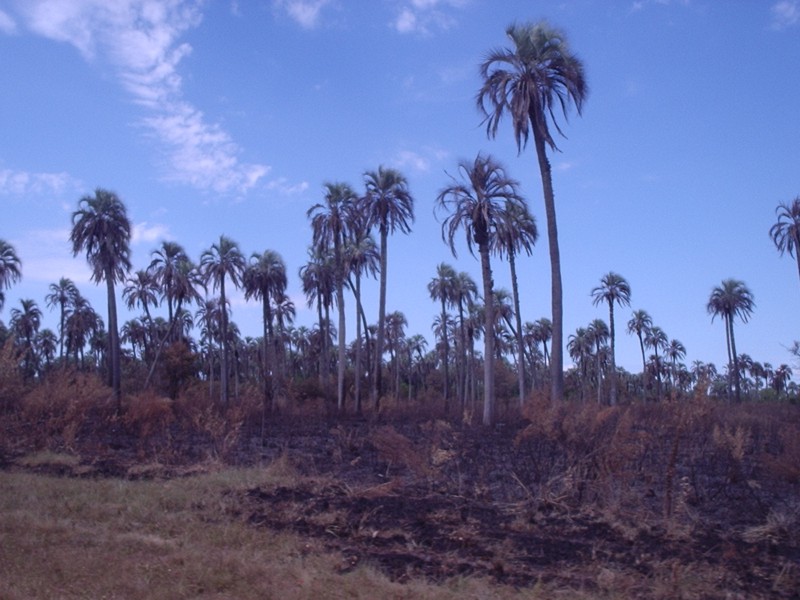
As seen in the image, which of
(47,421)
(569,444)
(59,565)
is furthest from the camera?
(47,421)

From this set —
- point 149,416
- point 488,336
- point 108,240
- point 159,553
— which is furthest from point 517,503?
point 108,240

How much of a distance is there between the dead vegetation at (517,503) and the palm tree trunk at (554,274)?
18.9ft

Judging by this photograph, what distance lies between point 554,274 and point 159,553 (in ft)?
58.5

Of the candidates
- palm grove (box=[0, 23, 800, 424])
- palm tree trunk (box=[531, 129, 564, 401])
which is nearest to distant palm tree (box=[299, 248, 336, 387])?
palm grove (box=[0, 23, 800, 424])

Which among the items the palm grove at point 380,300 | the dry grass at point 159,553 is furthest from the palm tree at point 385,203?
the dry grass at point 159,553

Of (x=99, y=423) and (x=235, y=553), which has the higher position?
(x=99, y=423)

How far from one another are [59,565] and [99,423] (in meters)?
14.0

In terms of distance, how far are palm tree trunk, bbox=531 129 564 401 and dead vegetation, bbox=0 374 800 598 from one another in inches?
227

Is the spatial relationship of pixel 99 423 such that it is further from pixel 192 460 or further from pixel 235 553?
pixel 235 553

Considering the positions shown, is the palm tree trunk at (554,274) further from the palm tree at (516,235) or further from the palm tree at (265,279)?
the palm tree at (265,279)

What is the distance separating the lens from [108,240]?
40.6m

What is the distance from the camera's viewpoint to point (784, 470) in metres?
12.9

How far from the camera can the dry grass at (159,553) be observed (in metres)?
7.90

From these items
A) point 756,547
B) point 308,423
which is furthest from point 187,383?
point 756,547
